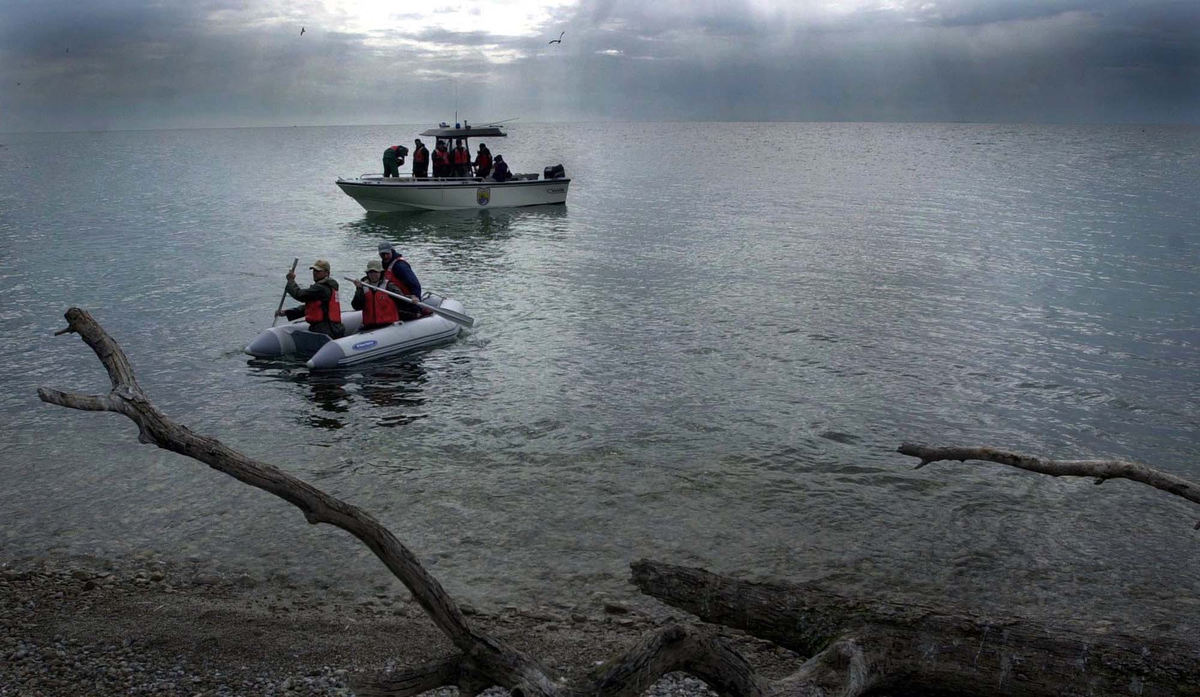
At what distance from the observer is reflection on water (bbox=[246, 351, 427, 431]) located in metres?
14.1

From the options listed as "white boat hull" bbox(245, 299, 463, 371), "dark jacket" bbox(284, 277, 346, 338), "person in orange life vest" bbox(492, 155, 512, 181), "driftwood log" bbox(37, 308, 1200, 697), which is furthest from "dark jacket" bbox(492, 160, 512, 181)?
"driftwood log" bbox(37, 308, 1200, 697)

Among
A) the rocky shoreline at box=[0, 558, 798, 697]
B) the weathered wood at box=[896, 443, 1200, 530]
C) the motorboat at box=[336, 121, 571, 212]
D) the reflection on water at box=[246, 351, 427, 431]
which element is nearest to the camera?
Result: the weathered wood at box=[896, 443, 1200, 530]

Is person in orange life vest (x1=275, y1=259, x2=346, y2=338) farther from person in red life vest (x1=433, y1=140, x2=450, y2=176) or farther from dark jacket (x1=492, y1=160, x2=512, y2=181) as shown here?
dark jacket (x1=492, y1=160, x2=512, y2=181)

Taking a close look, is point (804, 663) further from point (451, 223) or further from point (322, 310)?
point (451, 223)

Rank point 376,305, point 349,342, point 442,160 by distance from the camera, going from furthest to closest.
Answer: point 442,160 → point 376,305 → point 349,342

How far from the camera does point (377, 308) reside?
17.4 meters

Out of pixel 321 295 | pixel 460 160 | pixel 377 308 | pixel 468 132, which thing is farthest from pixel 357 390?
pixel 460 160

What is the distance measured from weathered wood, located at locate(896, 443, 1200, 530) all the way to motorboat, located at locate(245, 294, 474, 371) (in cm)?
1214

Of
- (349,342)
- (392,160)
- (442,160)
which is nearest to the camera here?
(349,342)

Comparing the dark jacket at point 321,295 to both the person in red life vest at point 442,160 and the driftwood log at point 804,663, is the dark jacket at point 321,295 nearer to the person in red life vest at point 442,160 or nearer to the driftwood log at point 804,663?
the driftwood log at point 804,663

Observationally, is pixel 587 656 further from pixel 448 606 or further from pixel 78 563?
pixel 78 563

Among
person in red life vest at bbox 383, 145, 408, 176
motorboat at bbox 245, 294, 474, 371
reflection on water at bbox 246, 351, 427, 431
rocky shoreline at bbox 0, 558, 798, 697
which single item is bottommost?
rocky shoreline at bbox 0, 558, 798, 697

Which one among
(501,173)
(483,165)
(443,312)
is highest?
(483,165)

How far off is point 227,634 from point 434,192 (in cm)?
3283
